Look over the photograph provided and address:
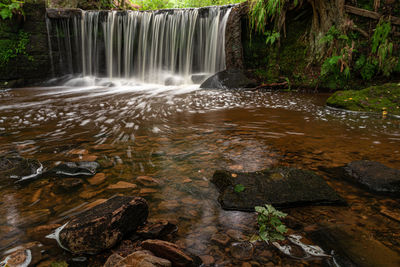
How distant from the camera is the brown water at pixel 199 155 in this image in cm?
129

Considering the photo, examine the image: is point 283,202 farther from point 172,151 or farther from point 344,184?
point 172,151

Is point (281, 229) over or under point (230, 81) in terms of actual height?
under

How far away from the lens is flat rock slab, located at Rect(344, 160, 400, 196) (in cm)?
164

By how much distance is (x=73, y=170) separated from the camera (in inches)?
76.7

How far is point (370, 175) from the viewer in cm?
176

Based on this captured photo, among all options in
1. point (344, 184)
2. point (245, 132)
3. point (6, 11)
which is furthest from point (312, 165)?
point (6, 11)

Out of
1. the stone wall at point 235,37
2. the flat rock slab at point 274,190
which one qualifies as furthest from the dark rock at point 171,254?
the stone wall at point 235,37

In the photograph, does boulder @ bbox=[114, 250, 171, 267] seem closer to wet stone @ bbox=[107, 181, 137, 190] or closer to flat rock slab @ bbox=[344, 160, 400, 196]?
wet stone @ bbox=[107, 181, 137, 190]

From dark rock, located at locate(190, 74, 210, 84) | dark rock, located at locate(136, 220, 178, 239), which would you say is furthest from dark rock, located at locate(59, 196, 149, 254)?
dark rock, located at locate(190, 74, 210, 84)

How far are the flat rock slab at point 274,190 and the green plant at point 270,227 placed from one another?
7.7 inches

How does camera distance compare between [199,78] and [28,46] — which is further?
[28,46]

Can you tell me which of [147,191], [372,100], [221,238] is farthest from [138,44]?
[221,238]

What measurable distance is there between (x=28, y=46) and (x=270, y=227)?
12.2 meters

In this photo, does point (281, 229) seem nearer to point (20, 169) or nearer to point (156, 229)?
point (156, 229)
